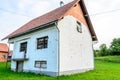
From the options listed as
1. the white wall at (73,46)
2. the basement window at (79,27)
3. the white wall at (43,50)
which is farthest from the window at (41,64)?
the basement window at (79,27)

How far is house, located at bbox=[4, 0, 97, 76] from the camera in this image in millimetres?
15170

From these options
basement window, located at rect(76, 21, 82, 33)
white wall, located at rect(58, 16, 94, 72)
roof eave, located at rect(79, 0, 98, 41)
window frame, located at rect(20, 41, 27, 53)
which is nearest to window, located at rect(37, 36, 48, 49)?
white wall, located at rect(58, 16, 94, 72)

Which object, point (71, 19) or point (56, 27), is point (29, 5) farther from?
point (71, 19)

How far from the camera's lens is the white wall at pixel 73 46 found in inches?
610

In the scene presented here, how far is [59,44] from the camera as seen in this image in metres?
14.9

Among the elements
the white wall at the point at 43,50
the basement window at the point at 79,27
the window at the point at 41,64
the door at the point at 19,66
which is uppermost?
the basement window at the point at 79,27

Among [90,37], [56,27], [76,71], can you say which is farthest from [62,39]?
[90,37]

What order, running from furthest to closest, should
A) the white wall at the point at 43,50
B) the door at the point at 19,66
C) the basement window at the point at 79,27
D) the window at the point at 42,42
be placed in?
the door at the point at 19,66
the basement window at the point at 79,27
the window at the point at 42,42
the white wall at the point at 43,50

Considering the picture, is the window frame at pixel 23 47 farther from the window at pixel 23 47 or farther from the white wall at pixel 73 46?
the white wall at pixel 73 46

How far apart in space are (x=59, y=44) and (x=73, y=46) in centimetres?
260

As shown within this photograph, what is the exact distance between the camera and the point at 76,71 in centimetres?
1714

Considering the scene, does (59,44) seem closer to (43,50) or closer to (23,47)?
(43,50)

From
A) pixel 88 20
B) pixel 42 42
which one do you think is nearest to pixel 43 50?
pixel 42 42

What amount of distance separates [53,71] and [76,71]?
11.3 feet
